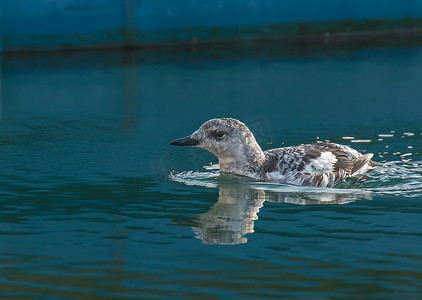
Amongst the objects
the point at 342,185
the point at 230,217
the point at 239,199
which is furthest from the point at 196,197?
the point at 342,185

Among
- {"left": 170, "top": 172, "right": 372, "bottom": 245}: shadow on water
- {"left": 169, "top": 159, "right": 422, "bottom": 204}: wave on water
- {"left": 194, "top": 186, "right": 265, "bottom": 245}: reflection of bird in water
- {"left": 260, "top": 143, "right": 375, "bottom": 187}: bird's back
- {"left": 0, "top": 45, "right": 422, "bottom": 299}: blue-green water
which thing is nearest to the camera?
{"left": 0, "top": 45, "right": 422, "bottom": 299}: blue-green water

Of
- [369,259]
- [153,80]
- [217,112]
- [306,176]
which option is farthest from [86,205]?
[153,80]

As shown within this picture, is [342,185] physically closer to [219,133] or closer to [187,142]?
[219,133]

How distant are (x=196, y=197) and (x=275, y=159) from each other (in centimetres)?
104

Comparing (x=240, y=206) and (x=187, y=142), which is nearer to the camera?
(x=240, y=206)

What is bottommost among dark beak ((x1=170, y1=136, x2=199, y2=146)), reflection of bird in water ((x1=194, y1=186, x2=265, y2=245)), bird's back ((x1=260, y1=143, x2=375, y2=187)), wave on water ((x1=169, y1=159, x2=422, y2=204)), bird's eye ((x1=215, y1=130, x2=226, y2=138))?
reflection of bird in water ((x1=194, y1=186, x2=265, y2=245))

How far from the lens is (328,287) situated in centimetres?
487

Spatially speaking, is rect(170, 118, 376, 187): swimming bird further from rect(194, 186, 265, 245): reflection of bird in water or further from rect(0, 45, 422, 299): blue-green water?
rect(194, 186, 265, 245): reflection of bird in water

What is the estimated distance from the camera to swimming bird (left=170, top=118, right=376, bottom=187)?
7480 mm

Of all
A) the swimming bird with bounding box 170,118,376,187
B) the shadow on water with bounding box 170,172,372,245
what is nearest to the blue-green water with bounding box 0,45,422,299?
the shadow on water with bounding box 170,172,372,245

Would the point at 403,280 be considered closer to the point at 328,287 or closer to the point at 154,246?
the point at 328,287

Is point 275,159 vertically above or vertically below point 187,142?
below

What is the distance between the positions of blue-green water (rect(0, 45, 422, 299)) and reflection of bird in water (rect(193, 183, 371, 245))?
19 mm

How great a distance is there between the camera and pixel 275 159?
7.75 meters
